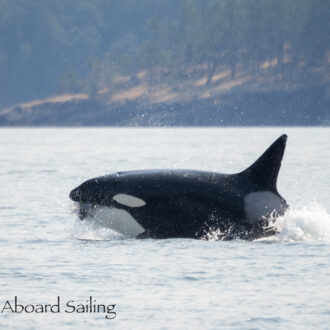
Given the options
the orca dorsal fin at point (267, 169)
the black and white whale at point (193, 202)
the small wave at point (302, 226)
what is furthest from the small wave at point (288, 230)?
the orca dorsal fin at point (267, 169)

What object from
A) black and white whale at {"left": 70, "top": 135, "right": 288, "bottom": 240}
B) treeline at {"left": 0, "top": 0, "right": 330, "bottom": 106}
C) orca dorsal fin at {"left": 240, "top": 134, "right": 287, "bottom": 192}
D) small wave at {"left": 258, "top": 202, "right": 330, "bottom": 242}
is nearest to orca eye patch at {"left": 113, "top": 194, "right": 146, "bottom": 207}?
black and white whale at {"left": 70, "top": 135, "right": 288, "bottom": 240}

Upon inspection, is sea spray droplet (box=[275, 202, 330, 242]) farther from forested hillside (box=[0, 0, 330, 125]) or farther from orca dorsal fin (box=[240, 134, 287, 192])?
forested hillside (box=[0, 0, 330, 125])

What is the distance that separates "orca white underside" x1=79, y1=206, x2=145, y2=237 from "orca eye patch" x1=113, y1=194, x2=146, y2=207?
0.50 feet

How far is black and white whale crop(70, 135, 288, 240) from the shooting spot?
15.5 metres

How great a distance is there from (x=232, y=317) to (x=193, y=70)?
428 ft

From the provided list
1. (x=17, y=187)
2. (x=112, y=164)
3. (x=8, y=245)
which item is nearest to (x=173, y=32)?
(x=112, y=164)

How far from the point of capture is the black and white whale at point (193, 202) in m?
15.5

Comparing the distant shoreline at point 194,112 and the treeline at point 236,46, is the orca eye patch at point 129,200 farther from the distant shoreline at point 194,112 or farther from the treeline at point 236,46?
the treeline at point 236,46

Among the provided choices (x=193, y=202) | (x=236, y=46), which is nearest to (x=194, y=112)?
(x=236, y=46)

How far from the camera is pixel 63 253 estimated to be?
50.7 feet

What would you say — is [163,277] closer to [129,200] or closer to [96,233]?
[129,200]

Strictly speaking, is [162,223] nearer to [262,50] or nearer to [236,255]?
[236,255]

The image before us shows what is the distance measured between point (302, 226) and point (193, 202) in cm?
213

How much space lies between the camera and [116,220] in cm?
1603
